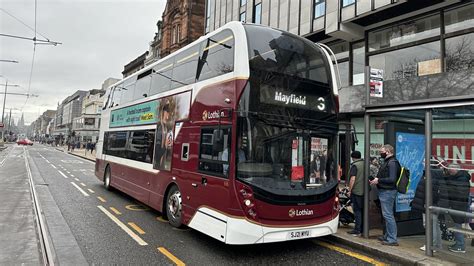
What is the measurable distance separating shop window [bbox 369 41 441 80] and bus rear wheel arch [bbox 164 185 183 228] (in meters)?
10.9

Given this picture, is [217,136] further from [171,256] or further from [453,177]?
[453,177]

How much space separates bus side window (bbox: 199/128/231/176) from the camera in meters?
5.60

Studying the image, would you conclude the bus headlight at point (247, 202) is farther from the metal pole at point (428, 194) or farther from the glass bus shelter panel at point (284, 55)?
the metal pole at point (428, 194)

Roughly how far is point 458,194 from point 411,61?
31.1ft

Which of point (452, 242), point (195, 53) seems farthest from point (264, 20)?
point (452, 242)

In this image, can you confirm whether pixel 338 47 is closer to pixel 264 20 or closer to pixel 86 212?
pixel 264 20

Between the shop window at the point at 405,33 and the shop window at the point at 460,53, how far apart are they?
0.82 meters

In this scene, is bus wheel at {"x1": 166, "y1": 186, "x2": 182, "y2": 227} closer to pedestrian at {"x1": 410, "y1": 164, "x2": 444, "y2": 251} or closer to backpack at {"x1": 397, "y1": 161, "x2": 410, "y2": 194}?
backpack at {"x1": 397, "y1": 161, "x2": 410, "y2": 194}

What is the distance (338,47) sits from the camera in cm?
1727

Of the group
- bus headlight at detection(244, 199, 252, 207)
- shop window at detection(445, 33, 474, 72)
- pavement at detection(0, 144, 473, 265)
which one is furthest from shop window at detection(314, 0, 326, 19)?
bus headlight at detection(244, 199, 252, 207)

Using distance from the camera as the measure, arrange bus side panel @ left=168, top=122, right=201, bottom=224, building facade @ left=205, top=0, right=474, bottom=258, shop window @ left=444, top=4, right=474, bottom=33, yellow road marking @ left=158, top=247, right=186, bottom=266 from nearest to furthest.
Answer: yellow road marking @ left=158, top=247, right=186, bottom=266, building facade @ left=205, top=0, right=474, bottom=258, bus side panel @ left=168, top=122, right=201, bottom=224, shop window @ left=444, top=4, right=474, bottom=33

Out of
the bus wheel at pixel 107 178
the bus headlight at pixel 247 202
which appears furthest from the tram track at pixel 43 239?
the bus wheel at pixel 107 178

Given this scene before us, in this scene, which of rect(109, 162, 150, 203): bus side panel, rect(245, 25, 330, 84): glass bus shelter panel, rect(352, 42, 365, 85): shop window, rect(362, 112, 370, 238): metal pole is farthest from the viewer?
rect(352, 42, 365, 85): shop window

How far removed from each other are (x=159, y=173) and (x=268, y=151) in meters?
3.62
